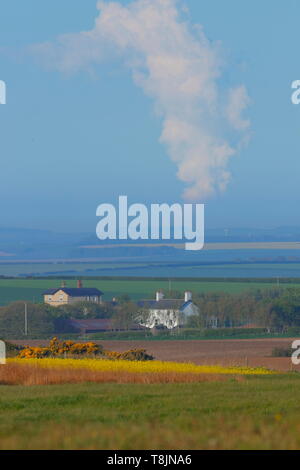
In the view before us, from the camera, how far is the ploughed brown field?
157 feet

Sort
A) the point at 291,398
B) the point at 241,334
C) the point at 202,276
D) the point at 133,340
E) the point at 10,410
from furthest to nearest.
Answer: the point at 202,276
the point at 241,334
the point at 133,340
the point at 291,398
the point at 10,410

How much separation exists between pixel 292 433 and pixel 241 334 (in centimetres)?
6701

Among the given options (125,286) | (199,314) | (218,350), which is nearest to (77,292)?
(199,314)

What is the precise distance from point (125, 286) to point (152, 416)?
125m

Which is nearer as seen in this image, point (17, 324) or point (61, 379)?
point (61, 379)

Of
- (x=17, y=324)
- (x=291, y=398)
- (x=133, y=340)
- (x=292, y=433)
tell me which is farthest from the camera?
(x=17, y=324)

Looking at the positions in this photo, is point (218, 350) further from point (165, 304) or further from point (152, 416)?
point (152, 416)

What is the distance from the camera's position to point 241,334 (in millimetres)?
77625

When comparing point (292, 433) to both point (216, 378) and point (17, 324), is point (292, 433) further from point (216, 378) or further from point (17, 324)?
point (17, 324)

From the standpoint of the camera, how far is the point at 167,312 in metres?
91.0

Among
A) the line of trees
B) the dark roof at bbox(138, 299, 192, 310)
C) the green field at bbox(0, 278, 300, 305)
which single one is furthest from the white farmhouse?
the green field at bbox(0, 278, 300, 305)

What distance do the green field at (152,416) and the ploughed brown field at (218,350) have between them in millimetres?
22097

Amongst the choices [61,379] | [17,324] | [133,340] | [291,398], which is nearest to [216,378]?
[61,379]

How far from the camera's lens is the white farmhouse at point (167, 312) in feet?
290
